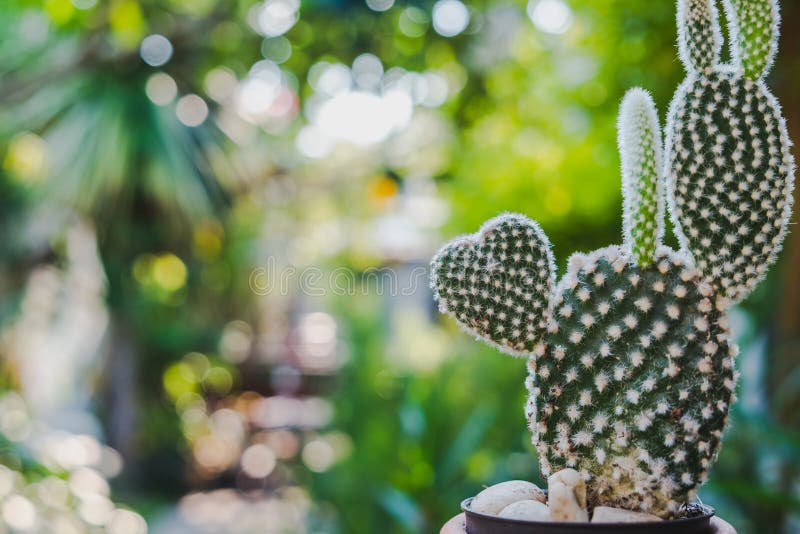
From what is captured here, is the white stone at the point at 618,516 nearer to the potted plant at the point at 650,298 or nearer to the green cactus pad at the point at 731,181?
the potted plant at the point at 650,298

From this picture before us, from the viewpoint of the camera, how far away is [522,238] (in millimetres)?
824

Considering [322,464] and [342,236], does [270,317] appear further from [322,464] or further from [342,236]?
[322,464]

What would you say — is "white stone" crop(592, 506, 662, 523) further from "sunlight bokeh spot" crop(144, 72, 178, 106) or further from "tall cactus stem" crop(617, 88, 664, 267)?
"sunlight bokeh spot" crop(144, 72, 178, 106)

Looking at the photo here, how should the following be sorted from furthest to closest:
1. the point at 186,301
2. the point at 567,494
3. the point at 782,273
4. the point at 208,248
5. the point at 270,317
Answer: the point at 270,317 → the point at 186,301 → the point at 208,248 → the point at 782,273 → the point at 567,494

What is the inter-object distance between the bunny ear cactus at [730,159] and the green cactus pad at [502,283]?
15 centimetres

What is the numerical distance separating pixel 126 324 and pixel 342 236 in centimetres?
176

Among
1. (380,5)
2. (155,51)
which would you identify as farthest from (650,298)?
(155,51)

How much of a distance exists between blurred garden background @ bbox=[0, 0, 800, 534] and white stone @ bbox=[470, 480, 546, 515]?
0.72 meters

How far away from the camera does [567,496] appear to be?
0.73 meters

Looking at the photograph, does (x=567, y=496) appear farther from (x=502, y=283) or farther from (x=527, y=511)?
(x=502, y=283)

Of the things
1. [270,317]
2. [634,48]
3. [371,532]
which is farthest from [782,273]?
[270,317]

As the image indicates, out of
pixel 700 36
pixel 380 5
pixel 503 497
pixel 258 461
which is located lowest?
pixel 258 461

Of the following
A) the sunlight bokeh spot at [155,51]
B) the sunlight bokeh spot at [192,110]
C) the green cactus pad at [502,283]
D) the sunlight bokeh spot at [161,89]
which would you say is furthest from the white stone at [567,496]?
the sunlight bokeh spot at [192,110]

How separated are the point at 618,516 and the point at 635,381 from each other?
0.13 m
